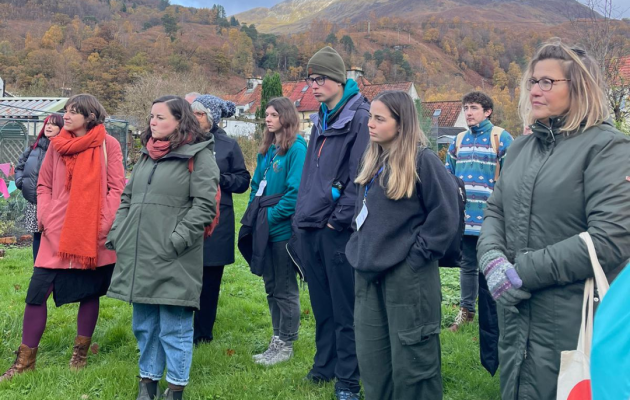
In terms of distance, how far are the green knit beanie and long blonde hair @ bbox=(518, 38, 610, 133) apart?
1809mm

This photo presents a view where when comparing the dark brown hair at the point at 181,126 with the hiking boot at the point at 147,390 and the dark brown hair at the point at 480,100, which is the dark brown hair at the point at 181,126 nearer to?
the hiking boot at the point at 147,390

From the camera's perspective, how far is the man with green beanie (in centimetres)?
379

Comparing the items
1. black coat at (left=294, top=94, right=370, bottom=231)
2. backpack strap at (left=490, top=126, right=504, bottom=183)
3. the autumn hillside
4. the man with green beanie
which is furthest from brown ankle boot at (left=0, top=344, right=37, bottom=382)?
the autumn hillside

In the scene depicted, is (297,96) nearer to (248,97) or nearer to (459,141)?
(248,97)

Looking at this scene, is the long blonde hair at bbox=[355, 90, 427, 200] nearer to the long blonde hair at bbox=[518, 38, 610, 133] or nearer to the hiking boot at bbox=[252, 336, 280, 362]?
the long blonde hair at bbox=[518, 38, 610, 133]

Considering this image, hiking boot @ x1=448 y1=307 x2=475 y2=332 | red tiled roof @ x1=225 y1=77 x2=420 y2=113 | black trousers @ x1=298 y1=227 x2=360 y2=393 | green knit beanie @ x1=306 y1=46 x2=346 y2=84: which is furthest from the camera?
red tiled roof @ x1=225 y1=77 x2=420 y2=113

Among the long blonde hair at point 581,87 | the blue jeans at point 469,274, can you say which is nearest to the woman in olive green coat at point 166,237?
the long blonde hair at point 581,87

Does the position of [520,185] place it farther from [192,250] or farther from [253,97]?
[253,97]

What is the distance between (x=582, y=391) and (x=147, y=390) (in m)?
2.98

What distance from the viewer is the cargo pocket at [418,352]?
9.95 ft

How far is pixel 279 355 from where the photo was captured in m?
4.82

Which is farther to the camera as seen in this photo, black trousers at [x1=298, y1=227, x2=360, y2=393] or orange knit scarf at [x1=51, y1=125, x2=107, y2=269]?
orange knit scarf at [x1=51, y1=125, x2=107, y2=269]

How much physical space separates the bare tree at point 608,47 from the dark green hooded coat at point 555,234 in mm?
5996

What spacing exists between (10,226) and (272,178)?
26.5 feet
